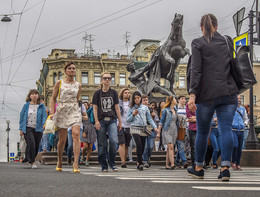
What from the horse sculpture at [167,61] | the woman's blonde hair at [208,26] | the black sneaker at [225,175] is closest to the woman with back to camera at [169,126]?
the woman's blonde hair at [208,26]

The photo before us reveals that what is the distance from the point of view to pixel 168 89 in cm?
1961

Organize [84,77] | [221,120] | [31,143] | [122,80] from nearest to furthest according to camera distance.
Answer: [221,120] → [31,143] → [84,77] → [122,80]

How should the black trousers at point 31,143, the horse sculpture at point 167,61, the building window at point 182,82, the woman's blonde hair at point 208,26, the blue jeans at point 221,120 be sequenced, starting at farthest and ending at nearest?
1. the building window at point 182,82
2. the horse sculpture at point 167,61
3. the black trousers at point 31,143
4. the woman's blonde hair at point 208,26
5. the blue jeans at point 221,120

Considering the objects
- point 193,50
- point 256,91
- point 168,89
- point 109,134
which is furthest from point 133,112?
point 256,91

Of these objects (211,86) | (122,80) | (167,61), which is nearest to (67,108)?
(211,86)

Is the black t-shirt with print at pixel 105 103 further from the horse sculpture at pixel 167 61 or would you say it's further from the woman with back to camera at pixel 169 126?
the horse sculpture at pixel 167 61

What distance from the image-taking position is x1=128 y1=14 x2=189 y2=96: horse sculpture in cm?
1781

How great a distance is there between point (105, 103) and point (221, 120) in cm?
363

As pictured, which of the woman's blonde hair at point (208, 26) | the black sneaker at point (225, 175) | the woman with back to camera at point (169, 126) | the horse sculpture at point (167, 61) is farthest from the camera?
the horse sculpture at point (167, 61)

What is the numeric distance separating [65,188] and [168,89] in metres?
15.0

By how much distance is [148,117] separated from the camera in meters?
11.8

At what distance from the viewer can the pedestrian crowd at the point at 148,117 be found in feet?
21.5

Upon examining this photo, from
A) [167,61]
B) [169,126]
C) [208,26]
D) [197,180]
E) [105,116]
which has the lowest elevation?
[197,180]

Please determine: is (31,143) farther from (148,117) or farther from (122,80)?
(122,80)
